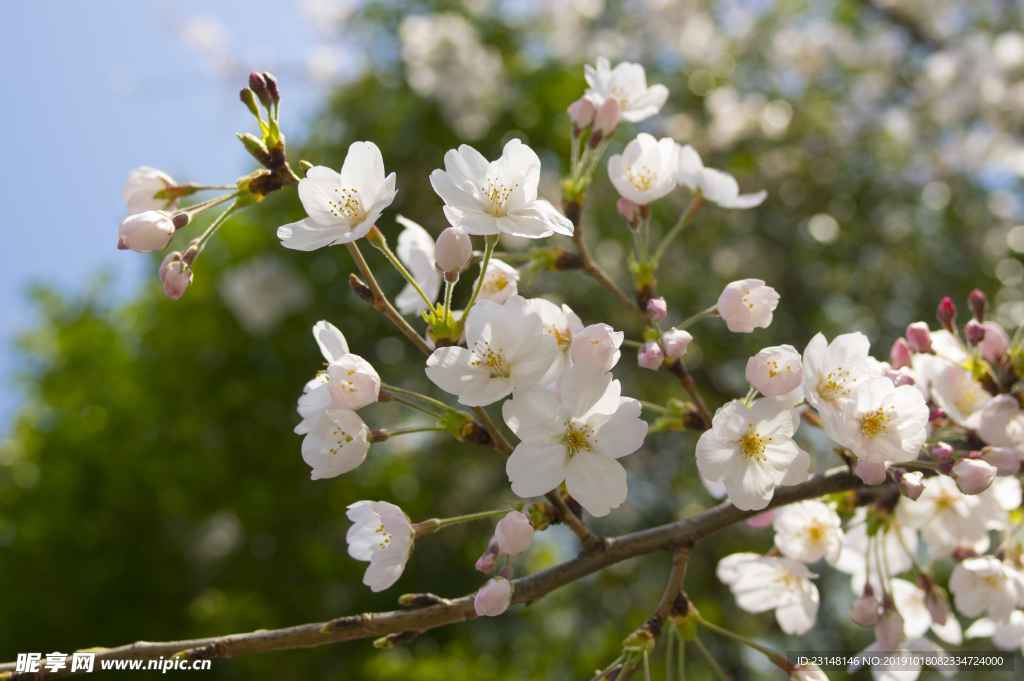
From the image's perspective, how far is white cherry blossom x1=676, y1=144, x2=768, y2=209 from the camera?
3.32 feet

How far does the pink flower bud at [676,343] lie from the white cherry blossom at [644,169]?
25 cm

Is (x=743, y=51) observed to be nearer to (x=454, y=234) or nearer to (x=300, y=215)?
(x=300, y=215)

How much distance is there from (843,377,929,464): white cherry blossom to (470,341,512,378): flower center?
1.23 ft

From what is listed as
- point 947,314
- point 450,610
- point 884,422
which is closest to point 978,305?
point 947,314

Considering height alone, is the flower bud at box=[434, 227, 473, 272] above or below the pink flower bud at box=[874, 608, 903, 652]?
above

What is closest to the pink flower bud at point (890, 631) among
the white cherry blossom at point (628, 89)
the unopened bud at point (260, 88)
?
the white cherry blossom at point (628, 89)

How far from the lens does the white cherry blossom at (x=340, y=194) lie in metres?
0.75

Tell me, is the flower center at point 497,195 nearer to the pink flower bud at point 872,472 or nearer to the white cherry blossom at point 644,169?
the white cherry blossom at point 644,169

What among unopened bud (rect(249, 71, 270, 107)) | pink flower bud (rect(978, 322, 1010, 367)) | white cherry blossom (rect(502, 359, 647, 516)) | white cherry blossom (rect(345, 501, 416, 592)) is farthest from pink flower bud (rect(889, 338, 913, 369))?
unopened bud (rect(249, 71, 270, 107))

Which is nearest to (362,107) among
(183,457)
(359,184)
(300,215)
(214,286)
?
(300,215)

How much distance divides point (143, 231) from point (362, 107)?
11.8 feet

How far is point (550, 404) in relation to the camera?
0.68 m

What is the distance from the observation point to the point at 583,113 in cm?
99

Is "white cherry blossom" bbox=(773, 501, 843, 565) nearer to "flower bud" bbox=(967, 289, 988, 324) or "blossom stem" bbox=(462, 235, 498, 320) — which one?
"flower bud" bbox=(967, 289, 988, 324)
